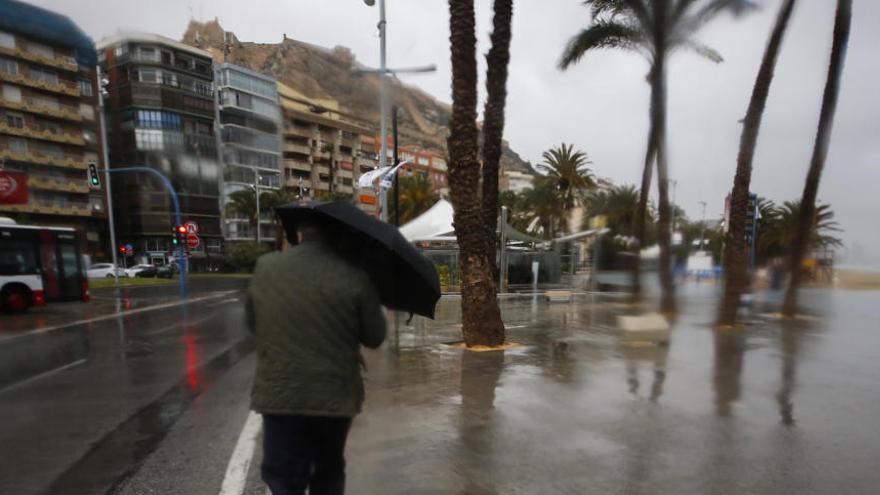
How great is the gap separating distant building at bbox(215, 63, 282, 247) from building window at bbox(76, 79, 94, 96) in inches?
487

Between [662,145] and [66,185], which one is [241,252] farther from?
[662,145]

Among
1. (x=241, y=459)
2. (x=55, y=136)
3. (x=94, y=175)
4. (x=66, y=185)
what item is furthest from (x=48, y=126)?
(x=241, y=459)

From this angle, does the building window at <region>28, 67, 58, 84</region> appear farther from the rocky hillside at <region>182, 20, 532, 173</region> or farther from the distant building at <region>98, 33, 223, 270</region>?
the rocky hillside at <region>182, 20, 532, 173</region>

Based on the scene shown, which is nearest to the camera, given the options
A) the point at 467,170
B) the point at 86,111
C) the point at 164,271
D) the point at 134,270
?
the point at 467,170

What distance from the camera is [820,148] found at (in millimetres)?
12227

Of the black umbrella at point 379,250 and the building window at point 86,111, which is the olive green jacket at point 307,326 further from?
the building window at point 86,111

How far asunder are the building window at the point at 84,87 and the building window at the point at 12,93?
10.2 feet

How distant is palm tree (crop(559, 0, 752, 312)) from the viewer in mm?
14062

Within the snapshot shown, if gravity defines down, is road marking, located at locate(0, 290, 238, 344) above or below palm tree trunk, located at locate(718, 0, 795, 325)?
below

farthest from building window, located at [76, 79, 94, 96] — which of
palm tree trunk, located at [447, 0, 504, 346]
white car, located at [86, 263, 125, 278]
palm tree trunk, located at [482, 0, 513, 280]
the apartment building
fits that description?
palm tree trunk, located at [447, 0, 504, 346]

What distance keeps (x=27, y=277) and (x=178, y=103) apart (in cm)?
833

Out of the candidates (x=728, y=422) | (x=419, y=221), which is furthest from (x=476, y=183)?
(x=419, y=221)

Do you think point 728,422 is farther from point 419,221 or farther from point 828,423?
point 419,221

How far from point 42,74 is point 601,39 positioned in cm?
2974
